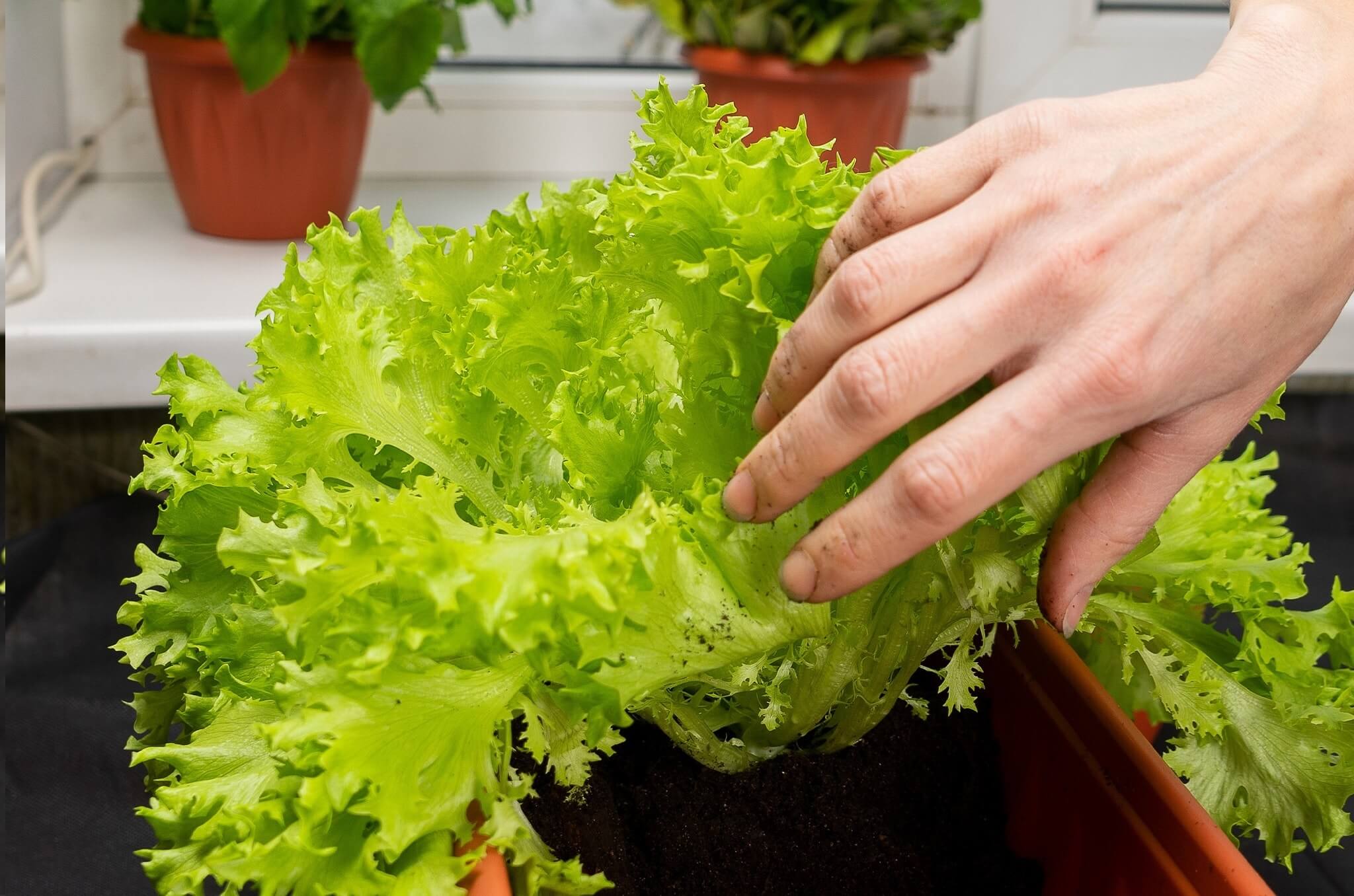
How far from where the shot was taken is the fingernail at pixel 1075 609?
47 centimetres

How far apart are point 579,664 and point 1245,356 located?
25cm

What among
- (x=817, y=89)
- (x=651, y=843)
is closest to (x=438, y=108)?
(x=817, y=89)

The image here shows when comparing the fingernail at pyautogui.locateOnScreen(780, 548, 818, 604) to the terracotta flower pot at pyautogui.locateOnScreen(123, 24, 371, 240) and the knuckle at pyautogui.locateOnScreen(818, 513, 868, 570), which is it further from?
the terracotta flower pot at pyautogui.locateOnScreen(123, 24, 371, 240)

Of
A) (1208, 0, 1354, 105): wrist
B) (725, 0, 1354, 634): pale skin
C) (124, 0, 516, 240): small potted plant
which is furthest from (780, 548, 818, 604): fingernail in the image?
(124, 0, 516, 240): small potted plant

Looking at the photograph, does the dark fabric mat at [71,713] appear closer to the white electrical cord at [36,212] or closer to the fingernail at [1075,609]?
the white electrical cord at [36,212]

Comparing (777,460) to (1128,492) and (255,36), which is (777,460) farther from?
(255,36)

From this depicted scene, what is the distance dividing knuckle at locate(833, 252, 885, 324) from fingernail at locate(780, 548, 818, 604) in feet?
0.26

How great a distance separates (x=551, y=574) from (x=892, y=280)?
0.14 meters

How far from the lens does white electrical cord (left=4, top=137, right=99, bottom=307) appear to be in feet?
3.81

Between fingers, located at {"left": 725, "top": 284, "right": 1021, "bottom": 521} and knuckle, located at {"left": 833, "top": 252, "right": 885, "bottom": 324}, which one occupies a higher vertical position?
knuckle, located at {"left": 833, "top": 252, "right": 885, "bottom": 324}

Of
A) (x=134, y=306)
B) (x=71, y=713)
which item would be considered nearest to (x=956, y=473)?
(x=71, y=713)

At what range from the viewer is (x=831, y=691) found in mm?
518

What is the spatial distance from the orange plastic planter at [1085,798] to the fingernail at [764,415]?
0.58 ft

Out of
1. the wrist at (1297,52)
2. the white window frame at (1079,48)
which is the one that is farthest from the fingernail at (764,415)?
the white window frame at (1079,48)
